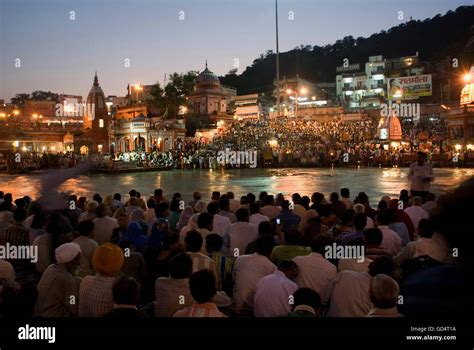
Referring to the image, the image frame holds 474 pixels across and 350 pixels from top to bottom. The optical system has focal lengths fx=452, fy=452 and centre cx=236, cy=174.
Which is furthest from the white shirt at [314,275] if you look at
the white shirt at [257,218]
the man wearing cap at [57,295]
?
the white shirt at [257,218]

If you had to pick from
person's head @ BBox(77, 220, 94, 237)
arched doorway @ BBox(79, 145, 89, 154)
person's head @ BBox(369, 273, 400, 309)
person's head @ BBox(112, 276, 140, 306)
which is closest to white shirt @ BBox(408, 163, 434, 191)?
person's head @ BBox(77, 220, 94, 237)

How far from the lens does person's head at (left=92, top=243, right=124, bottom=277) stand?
4.60 metres

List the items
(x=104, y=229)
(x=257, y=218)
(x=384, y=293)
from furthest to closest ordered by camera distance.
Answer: (x=257, y=218)
(x=104, y=229)
(x=384, y=293)

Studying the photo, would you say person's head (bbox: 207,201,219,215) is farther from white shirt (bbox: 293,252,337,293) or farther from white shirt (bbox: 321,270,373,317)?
white shirt (bbox: 321,270,373,317)

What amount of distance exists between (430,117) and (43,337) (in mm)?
61019

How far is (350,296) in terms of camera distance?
429cm

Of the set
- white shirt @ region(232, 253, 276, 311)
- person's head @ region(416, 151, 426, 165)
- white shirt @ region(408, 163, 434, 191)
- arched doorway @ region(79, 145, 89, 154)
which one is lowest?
white shirt @ region(232, 253, 276, 311)

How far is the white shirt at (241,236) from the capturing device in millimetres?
7086

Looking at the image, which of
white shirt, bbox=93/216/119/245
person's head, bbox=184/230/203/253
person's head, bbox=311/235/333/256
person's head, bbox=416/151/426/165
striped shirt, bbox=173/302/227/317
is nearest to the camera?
striped shirt, bbox=173/302/227/317

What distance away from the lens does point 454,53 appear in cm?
6894

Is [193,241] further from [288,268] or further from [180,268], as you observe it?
[288,268]

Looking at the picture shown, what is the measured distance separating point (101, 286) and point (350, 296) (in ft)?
7.96

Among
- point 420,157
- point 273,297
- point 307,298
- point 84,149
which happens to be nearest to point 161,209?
point 273,297

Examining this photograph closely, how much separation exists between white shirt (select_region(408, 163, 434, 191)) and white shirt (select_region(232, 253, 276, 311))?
777 cm
